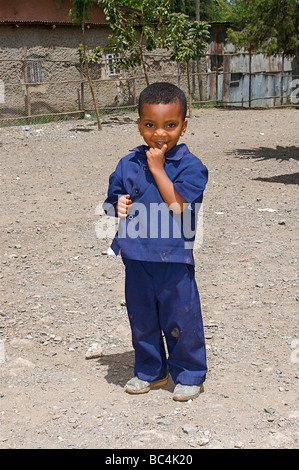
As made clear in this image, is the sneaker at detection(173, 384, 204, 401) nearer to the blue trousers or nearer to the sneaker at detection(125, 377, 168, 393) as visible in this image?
the blue trousers

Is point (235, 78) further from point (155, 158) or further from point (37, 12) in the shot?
point (155, 158)

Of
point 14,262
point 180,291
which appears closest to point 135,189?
point 180,291

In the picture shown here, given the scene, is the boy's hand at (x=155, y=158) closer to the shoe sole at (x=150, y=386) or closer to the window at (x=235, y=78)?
the shoe sole at (x=150, y=386)

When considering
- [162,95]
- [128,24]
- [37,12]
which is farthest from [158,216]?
[37,12]

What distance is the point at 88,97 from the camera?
1750 centimetres

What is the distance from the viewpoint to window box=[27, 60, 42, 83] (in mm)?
16359

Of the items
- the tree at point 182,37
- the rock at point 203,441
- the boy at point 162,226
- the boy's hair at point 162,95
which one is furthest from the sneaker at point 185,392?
the tree at point 182,37

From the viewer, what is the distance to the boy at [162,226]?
2.53m

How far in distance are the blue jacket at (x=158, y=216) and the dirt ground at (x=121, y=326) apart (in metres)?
0.72

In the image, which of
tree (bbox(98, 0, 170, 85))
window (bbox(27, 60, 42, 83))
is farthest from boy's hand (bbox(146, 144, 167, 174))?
window (bbox(27, 60, 42, 83))

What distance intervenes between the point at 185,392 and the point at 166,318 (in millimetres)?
364

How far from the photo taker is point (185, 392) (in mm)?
2781
